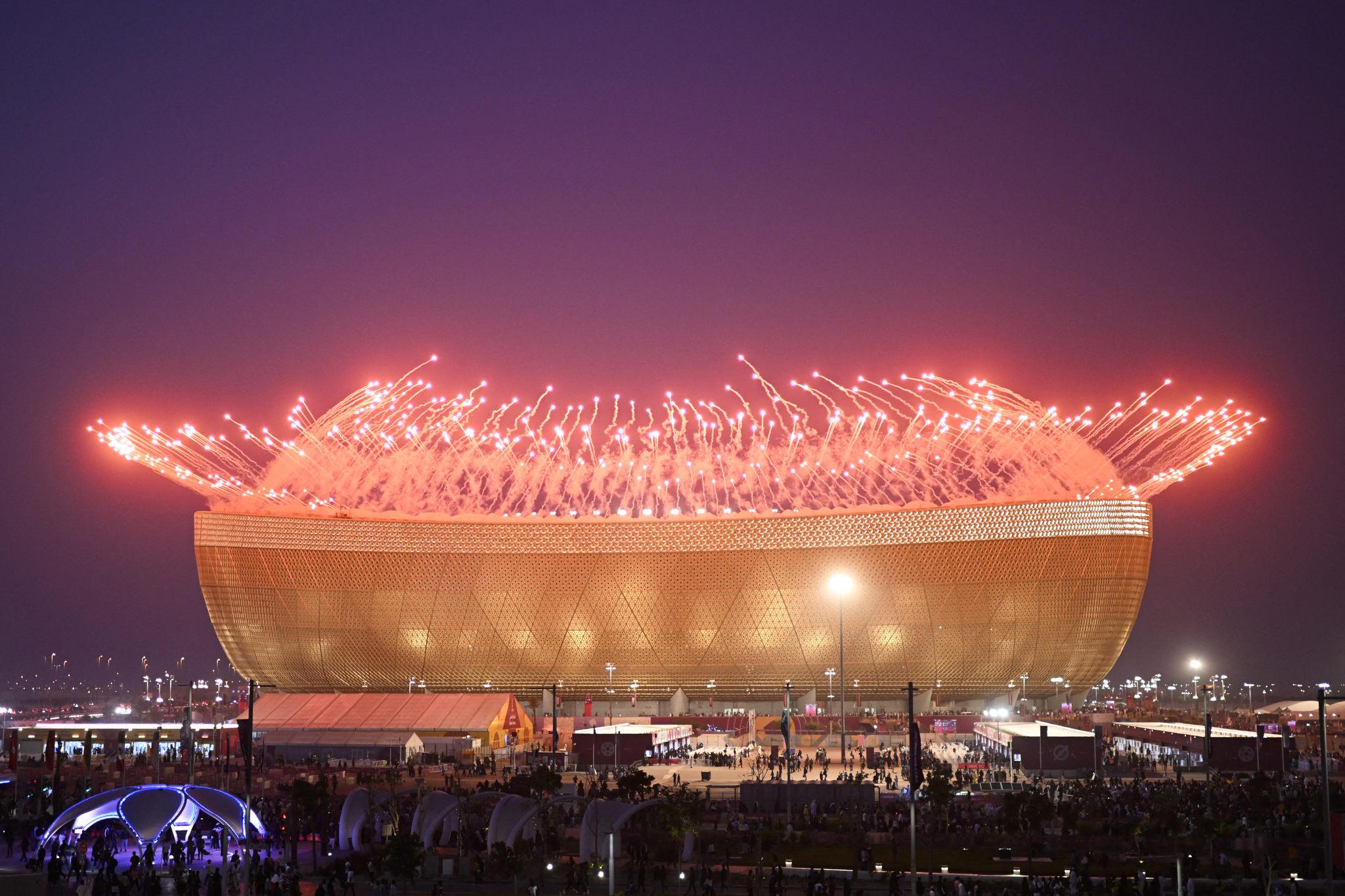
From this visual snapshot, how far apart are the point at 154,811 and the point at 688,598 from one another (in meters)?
46.4

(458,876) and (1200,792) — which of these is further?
(1200,792)

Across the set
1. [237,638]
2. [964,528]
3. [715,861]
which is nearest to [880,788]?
[715,861]

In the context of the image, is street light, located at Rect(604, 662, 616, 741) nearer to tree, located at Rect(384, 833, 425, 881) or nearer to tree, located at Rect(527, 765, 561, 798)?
tree, located at Rect(527, 765, 561, 798)

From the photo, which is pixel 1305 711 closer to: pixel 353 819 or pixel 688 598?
pixel 688 598

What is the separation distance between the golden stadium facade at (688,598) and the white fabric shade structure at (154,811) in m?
44.8

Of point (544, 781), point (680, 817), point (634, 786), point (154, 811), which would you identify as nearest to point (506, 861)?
point (680, 817)

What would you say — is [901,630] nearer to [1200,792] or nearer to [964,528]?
[964,528]

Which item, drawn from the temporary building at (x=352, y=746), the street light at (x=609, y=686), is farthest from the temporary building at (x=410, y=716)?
the street light at (x=609, y=686)

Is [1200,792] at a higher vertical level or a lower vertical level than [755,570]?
lower

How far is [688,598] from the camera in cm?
7844

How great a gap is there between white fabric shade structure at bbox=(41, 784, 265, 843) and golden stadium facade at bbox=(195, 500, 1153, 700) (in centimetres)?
4483

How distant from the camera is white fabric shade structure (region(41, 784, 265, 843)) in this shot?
33.8 meters

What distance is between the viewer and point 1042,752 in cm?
4822

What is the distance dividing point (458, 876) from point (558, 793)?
12.3m
